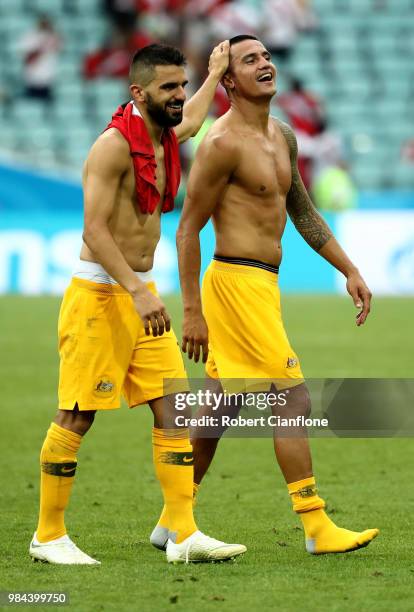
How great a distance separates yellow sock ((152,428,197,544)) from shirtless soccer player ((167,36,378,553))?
37 cm

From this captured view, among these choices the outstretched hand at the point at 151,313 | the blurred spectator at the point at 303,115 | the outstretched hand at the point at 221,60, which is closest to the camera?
the outstretched hand at the point at 151,313

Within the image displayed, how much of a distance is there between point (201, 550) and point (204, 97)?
2198 millimetres

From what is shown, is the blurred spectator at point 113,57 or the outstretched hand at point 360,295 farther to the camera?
the blurred spectator at point 113,57

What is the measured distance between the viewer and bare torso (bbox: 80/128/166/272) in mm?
5703

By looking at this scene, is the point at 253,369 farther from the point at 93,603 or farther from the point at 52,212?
the point at 52,212

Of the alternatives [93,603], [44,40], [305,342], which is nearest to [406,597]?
[93,603]

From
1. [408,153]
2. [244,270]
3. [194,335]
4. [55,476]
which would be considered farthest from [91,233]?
[408,153]

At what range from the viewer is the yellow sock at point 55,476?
5.69 meters

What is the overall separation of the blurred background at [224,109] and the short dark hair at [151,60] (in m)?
13.6

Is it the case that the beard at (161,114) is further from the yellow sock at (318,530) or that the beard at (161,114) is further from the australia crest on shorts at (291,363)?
the yellow sock at (318,530)

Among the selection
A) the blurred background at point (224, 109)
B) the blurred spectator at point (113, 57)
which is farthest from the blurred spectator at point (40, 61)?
the blurred spectator at point (113, 57)

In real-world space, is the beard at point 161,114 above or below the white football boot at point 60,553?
above

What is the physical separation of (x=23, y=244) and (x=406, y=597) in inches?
599

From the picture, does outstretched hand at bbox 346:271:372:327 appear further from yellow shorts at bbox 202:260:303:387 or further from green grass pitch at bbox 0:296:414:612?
green grass pitch at bbox 0:296:414:612
